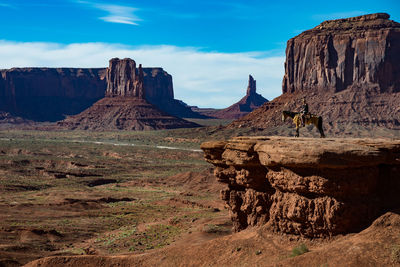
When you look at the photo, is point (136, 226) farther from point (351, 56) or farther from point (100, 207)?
point (351, 56)

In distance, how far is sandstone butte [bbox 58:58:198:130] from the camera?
162875mm

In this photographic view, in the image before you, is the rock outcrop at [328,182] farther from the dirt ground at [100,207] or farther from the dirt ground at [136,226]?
the dirt ground at [100,207]

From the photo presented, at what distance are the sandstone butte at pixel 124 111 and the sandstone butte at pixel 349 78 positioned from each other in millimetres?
50161

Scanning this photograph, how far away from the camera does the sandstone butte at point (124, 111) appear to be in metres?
163

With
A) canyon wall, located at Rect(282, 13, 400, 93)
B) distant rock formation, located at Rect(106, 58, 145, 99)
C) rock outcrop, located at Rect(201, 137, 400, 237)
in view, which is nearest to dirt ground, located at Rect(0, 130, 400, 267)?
rock outcrop, located at Rect(201, 137, 400, 237)

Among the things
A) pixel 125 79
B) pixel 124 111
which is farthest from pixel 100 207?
pixel 125 79

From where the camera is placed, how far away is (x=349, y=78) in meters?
113

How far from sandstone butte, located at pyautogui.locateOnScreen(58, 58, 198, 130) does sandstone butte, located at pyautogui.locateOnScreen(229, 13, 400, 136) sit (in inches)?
1975

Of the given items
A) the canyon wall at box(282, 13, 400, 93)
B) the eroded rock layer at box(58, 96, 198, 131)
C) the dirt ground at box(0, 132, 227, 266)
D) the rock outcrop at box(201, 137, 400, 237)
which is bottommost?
the dirt ground at box(0, 132, 227, 266)

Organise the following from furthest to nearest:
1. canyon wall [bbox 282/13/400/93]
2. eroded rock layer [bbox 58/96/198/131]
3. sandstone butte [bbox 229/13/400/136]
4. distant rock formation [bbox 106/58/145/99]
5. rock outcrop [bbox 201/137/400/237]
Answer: distant rock formation [bbox 106/58/145/99] → eroded rock layer [bbox 58/96/198/131] → canyon wall [bbox 282/13/400/93] → sandstone butte [bbox 229/13/400/136] → rock outcrop [bbox 201/137/400/237]

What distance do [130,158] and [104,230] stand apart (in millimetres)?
56356

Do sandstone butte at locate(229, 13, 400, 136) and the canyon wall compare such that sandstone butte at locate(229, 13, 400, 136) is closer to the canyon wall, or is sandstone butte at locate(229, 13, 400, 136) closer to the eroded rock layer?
the canyon wall

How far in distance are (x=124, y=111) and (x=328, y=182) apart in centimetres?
15832

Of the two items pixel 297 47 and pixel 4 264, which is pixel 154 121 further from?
pixel 4 264
